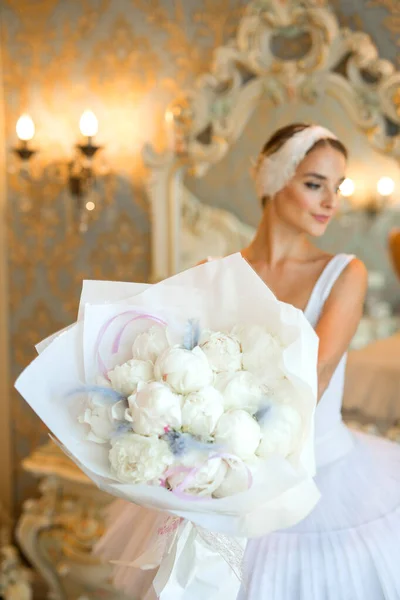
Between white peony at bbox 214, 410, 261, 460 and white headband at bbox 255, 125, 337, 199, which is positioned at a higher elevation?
white headband at bbox 255, 125, 337, 199

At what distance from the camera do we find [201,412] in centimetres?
91

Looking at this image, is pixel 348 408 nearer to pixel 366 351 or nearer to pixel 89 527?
pixel 366 351

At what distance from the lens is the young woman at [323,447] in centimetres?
126

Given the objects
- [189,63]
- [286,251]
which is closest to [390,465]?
[286,251]

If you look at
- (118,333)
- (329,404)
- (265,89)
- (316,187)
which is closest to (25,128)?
Answer: (265,89)

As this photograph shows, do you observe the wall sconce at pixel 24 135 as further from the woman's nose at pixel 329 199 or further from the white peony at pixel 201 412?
the white peony at pixel 201 412

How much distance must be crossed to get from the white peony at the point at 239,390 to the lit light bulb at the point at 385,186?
143cm

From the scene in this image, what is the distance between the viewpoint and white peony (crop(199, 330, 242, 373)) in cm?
96

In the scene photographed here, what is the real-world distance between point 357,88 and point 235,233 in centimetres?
61

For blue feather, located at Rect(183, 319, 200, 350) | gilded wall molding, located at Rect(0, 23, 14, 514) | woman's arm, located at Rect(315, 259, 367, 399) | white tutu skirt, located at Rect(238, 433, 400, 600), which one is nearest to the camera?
blue feather, located at Rect(183, 319, 200, 350)

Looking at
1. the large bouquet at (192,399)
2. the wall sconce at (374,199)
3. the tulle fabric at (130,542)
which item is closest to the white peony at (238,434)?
the large bouquet at (192,399)

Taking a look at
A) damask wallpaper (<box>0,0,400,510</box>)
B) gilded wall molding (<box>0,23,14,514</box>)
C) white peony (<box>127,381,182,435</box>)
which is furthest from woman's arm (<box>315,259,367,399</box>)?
gilded wall molding (<box>0,23,14,514</box>)

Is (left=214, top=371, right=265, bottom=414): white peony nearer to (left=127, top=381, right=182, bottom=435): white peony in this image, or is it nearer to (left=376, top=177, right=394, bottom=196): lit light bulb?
(left=127, top=381, right=182, bottom=435): white peony

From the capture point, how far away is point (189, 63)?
2521 mm
